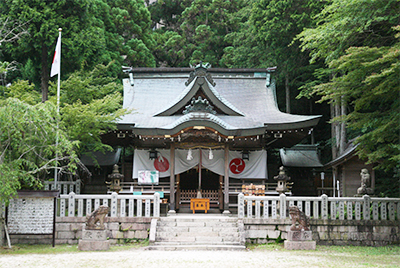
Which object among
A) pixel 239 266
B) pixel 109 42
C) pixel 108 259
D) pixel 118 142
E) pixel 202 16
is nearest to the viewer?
pixel 239 266

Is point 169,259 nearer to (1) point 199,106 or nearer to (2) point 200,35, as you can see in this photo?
(1) point 199,106

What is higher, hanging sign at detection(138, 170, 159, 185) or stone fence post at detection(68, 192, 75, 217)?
hanging sign at detection(138, 170, 159, 185)

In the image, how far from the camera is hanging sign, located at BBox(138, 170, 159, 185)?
617 inches

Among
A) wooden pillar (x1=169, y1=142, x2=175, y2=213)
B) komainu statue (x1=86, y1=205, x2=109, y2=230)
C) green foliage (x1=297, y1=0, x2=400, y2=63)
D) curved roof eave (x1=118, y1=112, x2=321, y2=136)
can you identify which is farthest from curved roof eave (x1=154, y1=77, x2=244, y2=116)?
komainu statue (x1=86, y1=205, x2=109, y2=230)

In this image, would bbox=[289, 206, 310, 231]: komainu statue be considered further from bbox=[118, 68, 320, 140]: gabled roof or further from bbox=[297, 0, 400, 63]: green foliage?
bbox=[297, 0, 400, 63]: green foliage

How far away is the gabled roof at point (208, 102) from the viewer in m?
14.3

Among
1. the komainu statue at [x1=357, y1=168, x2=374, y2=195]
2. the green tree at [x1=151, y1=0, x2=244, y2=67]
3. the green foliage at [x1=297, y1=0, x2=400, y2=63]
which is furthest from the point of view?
the green tree at [x1=151, y1=0, x2=244, y2=67]

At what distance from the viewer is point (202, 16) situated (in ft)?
104

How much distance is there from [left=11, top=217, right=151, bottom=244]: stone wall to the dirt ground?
1553 millimetres

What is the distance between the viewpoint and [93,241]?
10.8 metres

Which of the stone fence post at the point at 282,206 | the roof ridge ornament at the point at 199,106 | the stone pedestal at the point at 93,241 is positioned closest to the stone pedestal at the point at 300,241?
the stone fence post at the point at 282,206

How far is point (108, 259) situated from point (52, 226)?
2822mm

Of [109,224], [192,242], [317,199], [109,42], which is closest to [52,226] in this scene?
[109,224]

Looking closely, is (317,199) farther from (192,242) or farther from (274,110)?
(274,110)
